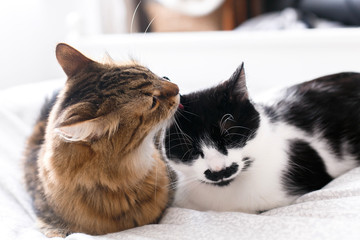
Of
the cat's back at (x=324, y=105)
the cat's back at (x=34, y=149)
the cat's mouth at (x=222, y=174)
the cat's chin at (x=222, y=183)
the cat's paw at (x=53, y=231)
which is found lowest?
the cat's paw at (x=53, y=231)

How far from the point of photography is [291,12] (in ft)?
7.47

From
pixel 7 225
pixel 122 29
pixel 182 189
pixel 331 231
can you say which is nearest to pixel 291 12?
pixel 122 29

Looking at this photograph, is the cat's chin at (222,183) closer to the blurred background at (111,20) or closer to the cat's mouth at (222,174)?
the cat's mouth at (222,174)

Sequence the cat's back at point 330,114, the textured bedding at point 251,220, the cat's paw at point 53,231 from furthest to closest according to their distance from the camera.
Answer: the cat's back at point 330,114, the cat's paw at point 53,231, the textured bedding at point 251,220

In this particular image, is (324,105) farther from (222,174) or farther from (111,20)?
(111,20)

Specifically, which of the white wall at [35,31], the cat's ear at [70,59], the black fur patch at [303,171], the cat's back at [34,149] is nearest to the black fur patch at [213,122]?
the black fur patch at [303,171]

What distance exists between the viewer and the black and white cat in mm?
975

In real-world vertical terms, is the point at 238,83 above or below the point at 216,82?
above

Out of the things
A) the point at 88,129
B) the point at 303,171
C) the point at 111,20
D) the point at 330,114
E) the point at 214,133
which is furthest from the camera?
the point at 111,20

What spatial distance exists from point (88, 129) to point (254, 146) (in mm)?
467

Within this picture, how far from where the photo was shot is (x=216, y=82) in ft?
4.37

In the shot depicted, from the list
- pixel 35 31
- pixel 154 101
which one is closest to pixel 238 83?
pixel 154 101

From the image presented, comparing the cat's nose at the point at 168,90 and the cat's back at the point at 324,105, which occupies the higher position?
the cat's nose at the point at 168,90

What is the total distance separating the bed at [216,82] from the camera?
2.81ft
